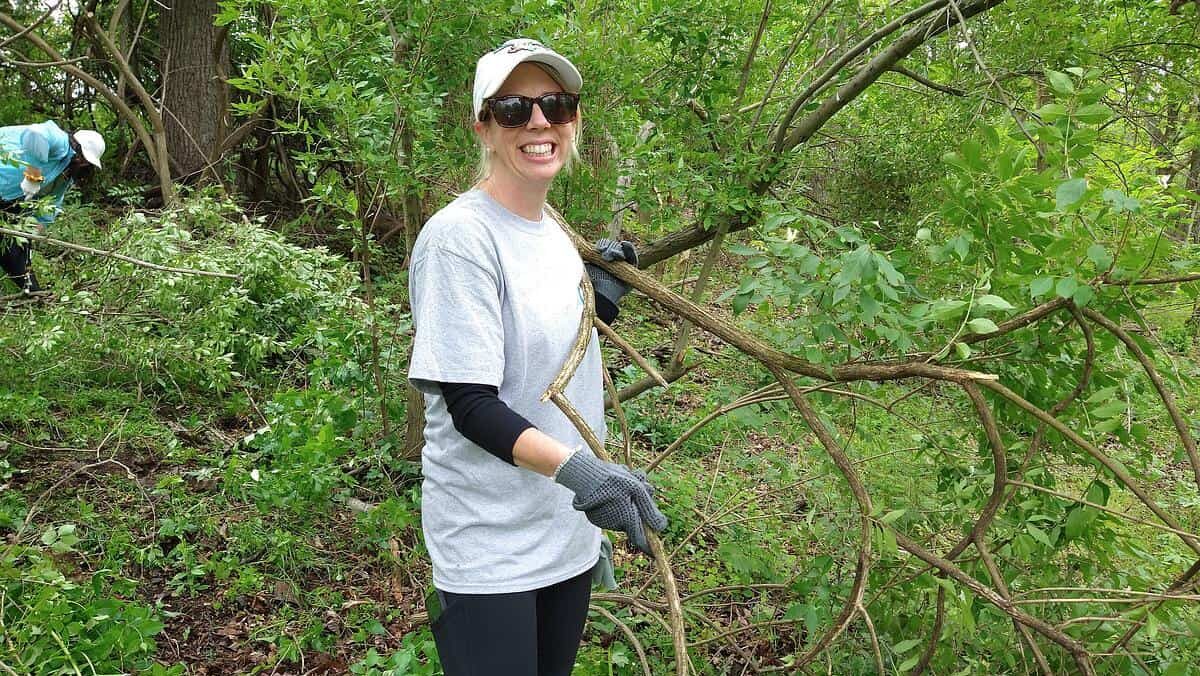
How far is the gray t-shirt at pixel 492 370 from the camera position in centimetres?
157

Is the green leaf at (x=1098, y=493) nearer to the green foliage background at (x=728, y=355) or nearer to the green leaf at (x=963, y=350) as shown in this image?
the green foliage background at (x=728, y=355)

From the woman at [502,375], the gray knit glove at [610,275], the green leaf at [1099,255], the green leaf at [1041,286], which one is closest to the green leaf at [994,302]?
the green leaf at [1041,286]

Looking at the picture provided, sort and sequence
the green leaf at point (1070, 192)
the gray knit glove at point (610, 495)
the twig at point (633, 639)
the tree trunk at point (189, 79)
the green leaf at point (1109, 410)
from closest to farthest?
the gray knit glove at point (610, 495)
the green leaf at point (1070, 192)
the green leaf at point (1109, 410)
the twig at point (633, 639)
the tree trunk at point (189, 79)

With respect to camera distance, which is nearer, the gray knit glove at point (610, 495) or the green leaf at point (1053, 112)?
the gray knit glove at point (610, 495)

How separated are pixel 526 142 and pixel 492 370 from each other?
512 millimetres

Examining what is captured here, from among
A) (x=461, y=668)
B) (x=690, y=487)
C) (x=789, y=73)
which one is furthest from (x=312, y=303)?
(x=461, y=668)

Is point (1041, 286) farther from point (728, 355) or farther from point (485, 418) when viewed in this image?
point (728, 355)

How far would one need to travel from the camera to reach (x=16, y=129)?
559 cm

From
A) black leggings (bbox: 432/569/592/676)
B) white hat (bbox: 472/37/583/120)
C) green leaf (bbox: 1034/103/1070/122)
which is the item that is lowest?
black leggings (bbox: 432/569/592/676)

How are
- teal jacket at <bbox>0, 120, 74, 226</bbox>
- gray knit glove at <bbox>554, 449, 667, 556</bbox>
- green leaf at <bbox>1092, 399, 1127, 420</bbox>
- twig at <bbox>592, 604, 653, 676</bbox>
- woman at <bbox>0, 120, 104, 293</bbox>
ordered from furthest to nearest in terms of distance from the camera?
teal jacket at <bbox>0, 120, 74, 226</bbox>, woman at <bbox>0, 120, 104, 293</bbox>, twig at <bbox>592, 604, 653, 676</bbox>, green leaf at <bbox>1092, 399, 1127, 420</bbox>, gray knit glove at <bbox>554, 449, 667, 556</bbox>

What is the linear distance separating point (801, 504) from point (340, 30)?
2934 mm

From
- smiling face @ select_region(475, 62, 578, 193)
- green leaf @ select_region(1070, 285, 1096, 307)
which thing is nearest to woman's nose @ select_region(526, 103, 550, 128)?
smiling face @ select_region(475, 62, 578, 193)

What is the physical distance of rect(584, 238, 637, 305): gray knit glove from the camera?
223cm

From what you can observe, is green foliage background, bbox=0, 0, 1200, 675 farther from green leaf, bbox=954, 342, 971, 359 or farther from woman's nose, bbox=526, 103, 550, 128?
woman's nose, bbox=526, 103, 550, 128
